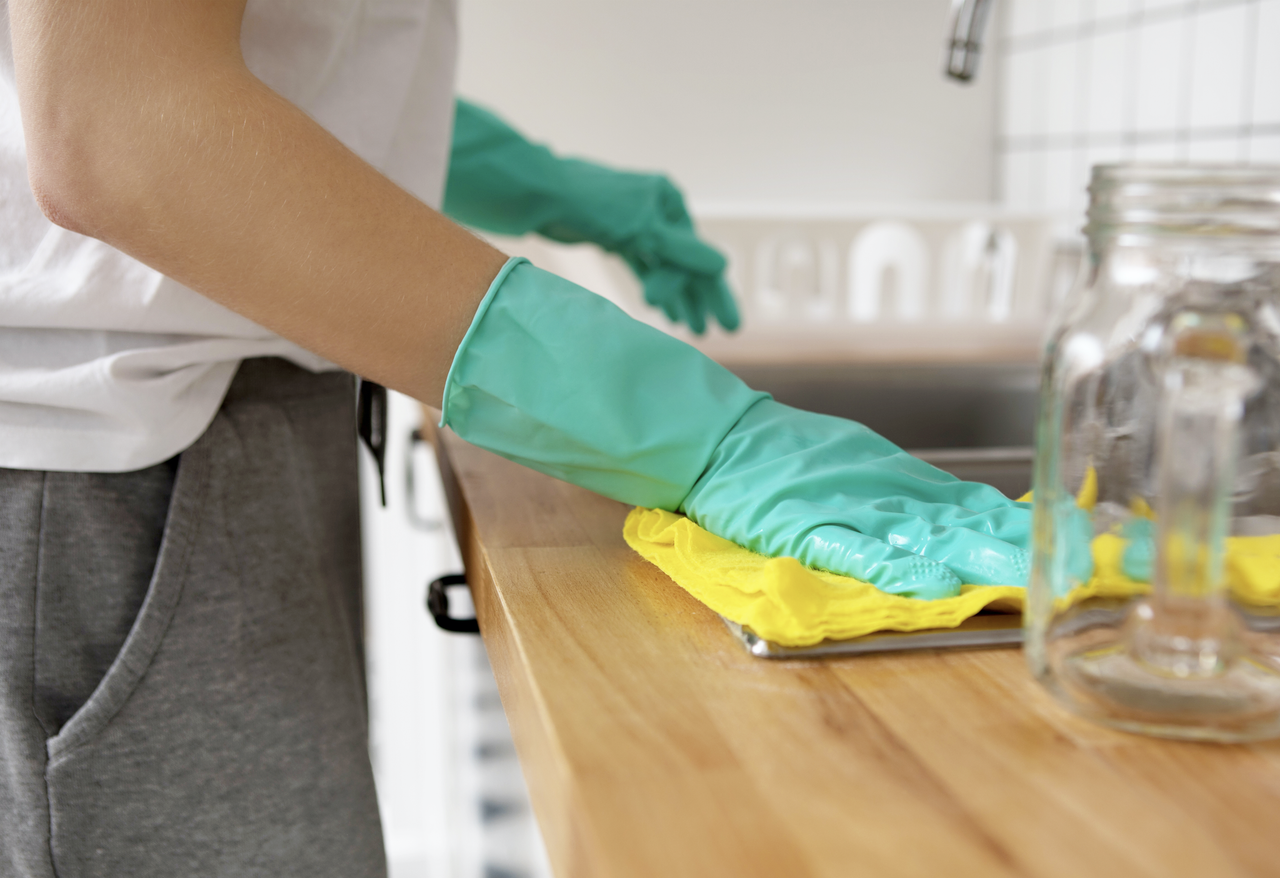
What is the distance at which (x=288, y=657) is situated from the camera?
69 cm

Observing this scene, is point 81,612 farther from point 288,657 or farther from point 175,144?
point 175,144

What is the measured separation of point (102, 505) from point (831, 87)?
195 centimetres

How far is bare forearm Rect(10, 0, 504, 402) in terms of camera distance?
45 cm

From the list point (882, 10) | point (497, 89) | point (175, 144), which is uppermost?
point (882, 10)

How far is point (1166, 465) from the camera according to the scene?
12.7 inches

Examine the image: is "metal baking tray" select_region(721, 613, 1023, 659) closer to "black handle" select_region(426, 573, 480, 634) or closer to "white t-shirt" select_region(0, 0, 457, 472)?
"black handle" select_region(426, 573, 480, 634)

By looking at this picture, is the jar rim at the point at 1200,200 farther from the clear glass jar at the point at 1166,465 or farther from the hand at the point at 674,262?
the hand at the point at 674,262

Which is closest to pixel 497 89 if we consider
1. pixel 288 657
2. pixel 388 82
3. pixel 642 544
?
pixel 388 82

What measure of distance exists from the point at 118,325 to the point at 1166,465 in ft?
1.78

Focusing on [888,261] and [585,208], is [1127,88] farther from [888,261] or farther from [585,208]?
[585,208]

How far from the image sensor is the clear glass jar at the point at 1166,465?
32 centimetres

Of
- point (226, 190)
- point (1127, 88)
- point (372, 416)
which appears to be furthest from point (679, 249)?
point (1127, 88)

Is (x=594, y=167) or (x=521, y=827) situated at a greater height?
(x=594, y=167)

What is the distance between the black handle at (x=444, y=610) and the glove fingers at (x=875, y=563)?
0.25 metres
